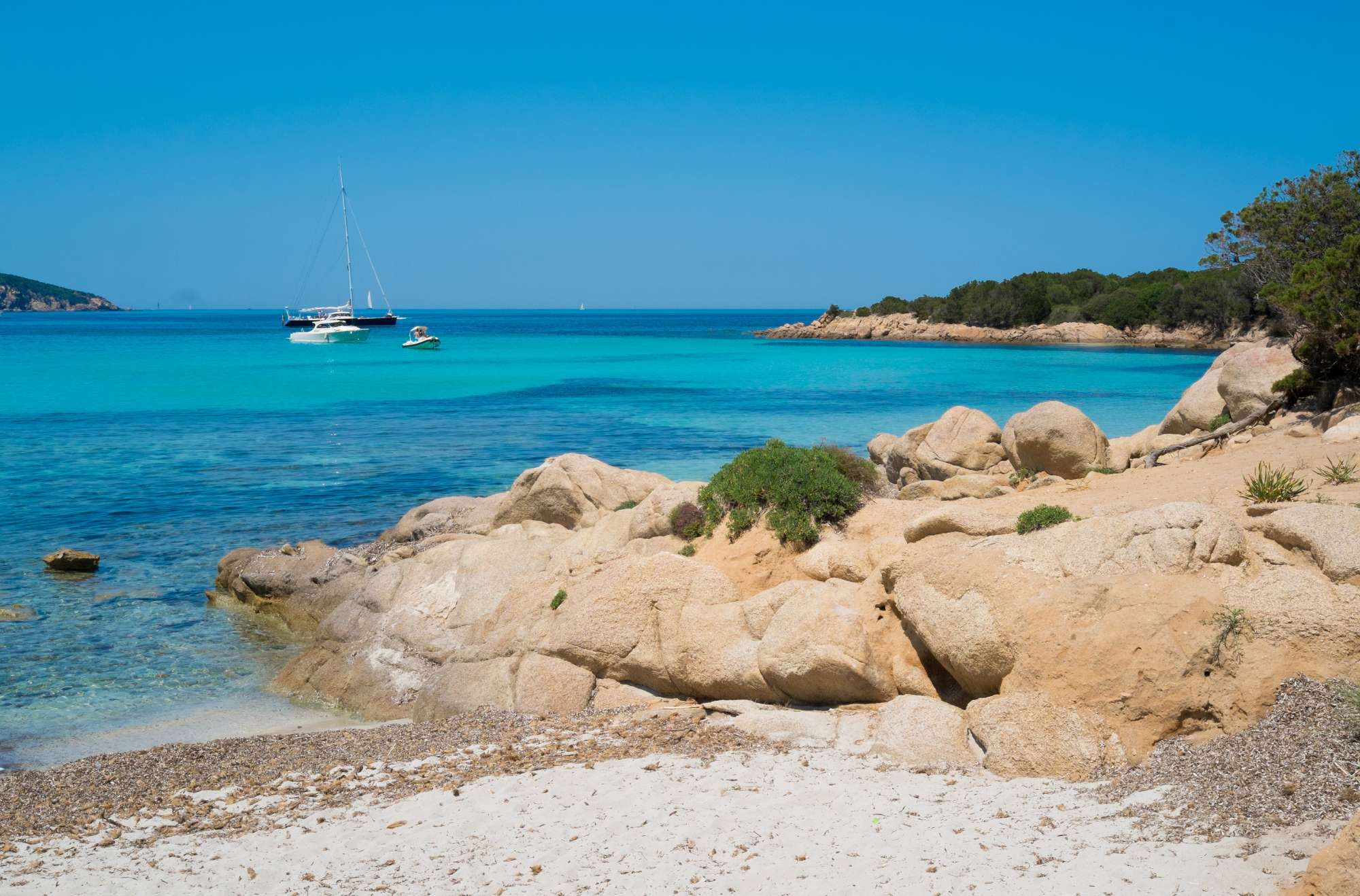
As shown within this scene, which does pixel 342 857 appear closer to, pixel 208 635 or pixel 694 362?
pixel 208 635

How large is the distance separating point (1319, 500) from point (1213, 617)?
3.25m

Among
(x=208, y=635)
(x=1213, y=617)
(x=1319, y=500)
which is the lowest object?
(x=208, y=635)

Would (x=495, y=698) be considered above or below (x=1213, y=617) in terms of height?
below

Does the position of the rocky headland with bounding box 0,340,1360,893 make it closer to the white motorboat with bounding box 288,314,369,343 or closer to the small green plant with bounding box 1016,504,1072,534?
the small green plant with bounding box 1016,504,1072,534

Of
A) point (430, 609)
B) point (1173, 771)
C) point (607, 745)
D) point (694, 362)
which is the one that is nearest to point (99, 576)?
point (430, 609)

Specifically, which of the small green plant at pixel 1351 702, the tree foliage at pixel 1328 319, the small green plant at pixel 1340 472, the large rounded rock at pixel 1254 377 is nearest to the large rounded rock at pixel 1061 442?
the large rounded rock at pixel 1254 377

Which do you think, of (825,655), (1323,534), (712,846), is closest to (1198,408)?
(1323,534)

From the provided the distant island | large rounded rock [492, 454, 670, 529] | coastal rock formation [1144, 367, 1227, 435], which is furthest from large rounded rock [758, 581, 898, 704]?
the distant island

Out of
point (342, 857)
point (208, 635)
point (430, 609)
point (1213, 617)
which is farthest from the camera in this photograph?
point (208, 635)

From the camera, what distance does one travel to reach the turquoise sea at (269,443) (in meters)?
16.6

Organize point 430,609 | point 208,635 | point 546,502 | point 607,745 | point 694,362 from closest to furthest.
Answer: point 607,745, point 430,609, point 208,635, point 546,502, point 694,362

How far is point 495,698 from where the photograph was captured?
13898 millimetres

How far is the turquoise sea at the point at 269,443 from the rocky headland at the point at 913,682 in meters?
2.65

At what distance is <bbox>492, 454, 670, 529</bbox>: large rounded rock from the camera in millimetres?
20859
